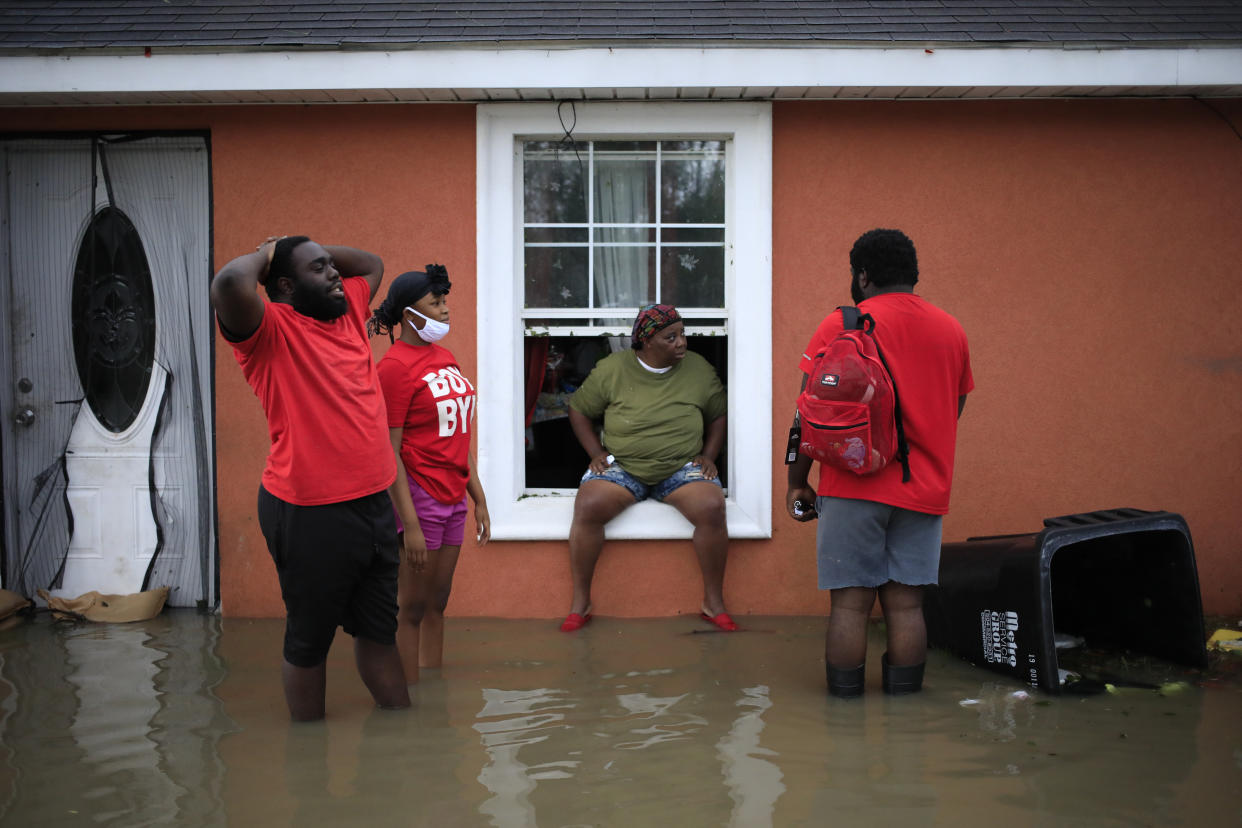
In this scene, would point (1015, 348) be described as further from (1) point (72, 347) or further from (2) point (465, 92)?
(1) point (72, 347)

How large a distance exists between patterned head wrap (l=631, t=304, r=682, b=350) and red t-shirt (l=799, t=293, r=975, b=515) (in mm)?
1681

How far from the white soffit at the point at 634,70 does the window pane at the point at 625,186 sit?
59 cm

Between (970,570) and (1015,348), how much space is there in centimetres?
169

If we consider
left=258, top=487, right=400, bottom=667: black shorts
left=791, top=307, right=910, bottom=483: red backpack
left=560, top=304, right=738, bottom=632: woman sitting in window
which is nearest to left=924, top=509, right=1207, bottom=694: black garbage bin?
left=791, top=307, right=910, bottom=483: red backpack

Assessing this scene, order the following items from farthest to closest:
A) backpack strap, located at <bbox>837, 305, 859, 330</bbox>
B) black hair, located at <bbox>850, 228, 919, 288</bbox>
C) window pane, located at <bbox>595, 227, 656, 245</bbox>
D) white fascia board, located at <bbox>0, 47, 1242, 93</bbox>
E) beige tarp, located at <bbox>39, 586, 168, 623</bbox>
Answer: window pane, located at <bbox>595, 227, 656, 245</bbox> → beige tarp, located at <bbox>39, 586, 168, 623</bbox> → white fascia board, located at <bbox>0, 47, 1242, 93</bbox> → black hair, located at <bbox>850, 228, 919, 288</bbox> → backpack strap, located at <bbox>837, 305, 859, 330</bbox>

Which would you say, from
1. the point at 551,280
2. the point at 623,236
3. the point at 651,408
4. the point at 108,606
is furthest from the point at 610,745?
the point at 108,606

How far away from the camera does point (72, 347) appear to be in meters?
6.00

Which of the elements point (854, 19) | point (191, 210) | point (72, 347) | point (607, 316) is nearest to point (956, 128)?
point (854, 19)

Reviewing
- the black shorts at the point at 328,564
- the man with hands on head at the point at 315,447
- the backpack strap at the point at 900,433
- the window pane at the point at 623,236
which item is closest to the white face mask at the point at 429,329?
the man with hands on head at the point at 315,447

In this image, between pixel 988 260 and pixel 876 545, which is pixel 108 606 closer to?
pixel 876 545

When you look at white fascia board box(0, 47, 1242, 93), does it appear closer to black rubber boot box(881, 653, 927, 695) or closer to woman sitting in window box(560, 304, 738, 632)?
woman sitting in window box(560, 304, 738, 632)

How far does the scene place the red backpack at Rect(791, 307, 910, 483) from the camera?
12.1 ft

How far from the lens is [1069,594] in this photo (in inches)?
198

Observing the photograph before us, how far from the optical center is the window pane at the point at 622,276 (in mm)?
5883
